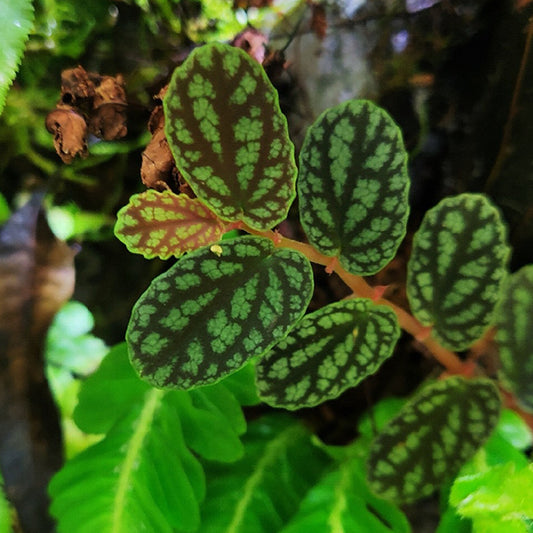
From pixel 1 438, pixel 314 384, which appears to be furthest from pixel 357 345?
pixel 1 438

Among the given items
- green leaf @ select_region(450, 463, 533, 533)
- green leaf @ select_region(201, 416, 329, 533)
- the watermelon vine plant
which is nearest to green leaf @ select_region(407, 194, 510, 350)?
the watermelon vine plant

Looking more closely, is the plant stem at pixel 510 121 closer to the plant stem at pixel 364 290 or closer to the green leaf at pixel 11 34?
the plant stem at pixel 364 290

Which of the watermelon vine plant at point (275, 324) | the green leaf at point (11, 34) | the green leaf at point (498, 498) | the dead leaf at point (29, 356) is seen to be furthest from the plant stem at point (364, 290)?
the dead leaf at point (29, 356)

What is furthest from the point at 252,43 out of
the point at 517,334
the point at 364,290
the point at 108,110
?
the point at 517,334

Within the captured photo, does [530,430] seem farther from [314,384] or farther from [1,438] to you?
[1,438]

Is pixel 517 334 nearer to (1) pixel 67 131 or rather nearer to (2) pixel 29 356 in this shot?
(1) pixel 67 131
